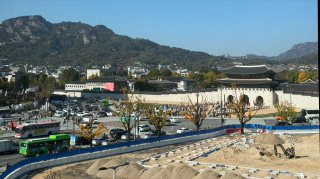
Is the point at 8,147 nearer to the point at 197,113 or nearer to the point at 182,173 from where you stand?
the point at 182,173

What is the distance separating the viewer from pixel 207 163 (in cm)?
1891

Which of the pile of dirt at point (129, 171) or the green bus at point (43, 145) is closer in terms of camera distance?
the pile of dirt at point (129, 171)

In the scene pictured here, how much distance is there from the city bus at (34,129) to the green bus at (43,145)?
6181 mm

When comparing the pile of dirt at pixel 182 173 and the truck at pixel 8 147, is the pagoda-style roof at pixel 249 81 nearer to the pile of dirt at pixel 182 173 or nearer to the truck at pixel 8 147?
the truck at pixel 8 147

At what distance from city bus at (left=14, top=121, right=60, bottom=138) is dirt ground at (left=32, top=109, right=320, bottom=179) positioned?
33.3 ft

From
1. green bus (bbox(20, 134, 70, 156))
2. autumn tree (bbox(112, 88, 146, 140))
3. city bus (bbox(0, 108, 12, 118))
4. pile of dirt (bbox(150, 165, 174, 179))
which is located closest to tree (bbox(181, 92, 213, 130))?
autumn tree (bbox(112, 88, 146, 140))

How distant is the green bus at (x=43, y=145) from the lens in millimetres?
21547

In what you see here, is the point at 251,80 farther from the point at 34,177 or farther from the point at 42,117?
the point at 34,177

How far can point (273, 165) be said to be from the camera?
18.7m

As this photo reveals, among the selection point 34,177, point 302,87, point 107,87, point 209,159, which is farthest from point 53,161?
point 107,87

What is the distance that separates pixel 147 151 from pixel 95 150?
139 inches

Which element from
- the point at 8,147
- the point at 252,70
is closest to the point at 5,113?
the point at 8,147

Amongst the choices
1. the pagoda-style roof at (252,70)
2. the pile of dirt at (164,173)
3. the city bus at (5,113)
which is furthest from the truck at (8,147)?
the pagoda-style roof at (252,70)

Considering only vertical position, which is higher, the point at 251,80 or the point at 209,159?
the point at 251,80
